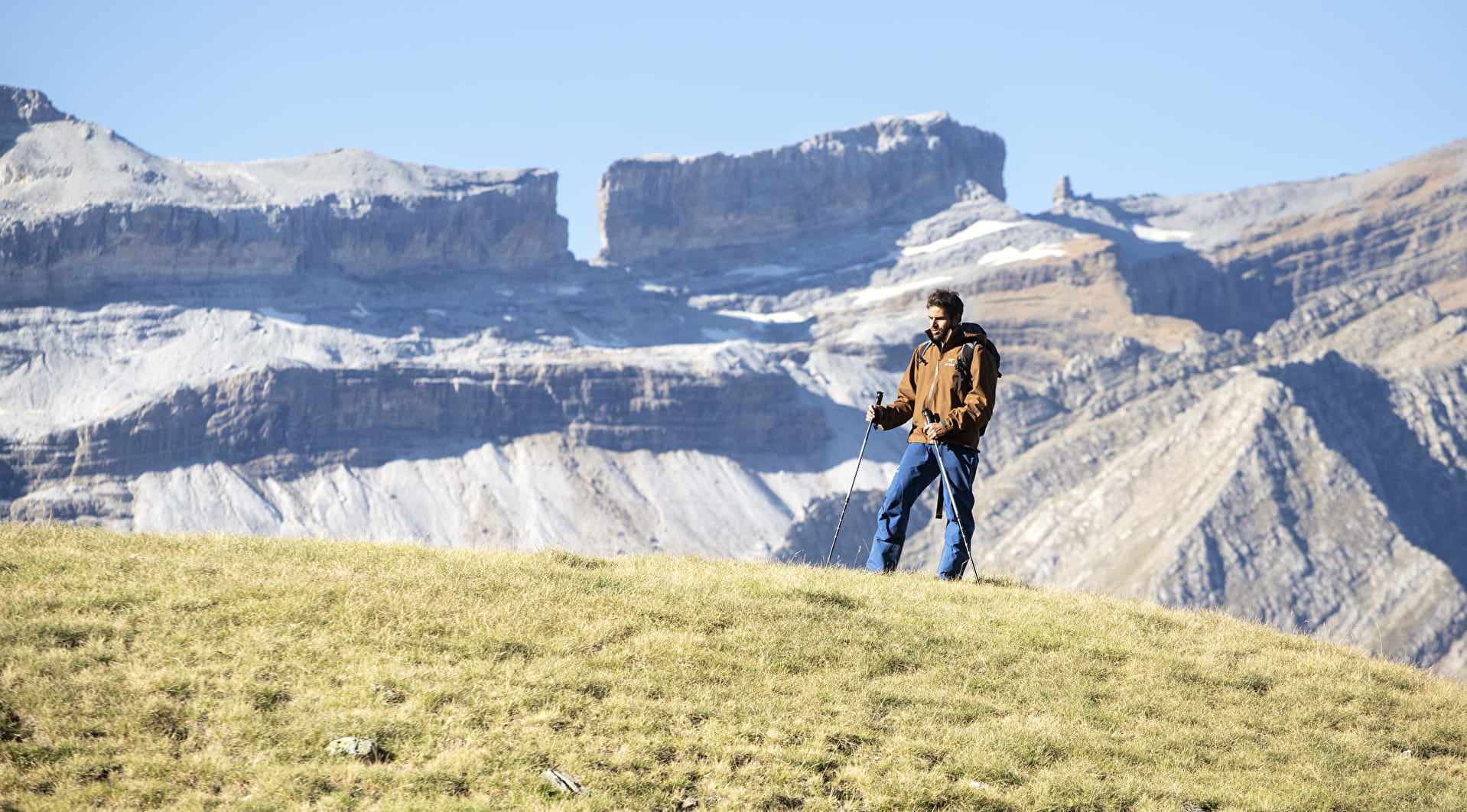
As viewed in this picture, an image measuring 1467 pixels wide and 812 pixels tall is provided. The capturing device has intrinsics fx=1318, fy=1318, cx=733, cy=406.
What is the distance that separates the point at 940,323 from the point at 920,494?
2.20 m

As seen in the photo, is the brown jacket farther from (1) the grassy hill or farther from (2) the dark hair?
(1) the grassy hill

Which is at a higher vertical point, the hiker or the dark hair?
the dark hair

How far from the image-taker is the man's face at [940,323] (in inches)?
648

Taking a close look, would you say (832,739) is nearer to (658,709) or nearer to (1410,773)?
(658,709)

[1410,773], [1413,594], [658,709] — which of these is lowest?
[1413,594]

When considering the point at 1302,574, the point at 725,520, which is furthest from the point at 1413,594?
the point at 725,520

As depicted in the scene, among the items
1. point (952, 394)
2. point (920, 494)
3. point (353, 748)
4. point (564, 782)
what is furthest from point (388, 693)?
point (952, 394)

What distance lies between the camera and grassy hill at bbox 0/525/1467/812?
394 inches

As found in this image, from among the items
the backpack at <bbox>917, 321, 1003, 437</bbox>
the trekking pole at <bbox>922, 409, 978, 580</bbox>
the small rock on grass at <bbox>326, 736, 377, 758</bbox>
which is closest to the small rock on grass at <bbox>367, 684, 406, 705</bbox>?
the small rock on grass at <bbox>326, 736, 377, 758</bbox>

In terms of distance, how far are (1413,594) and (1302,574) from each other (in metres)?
12.7

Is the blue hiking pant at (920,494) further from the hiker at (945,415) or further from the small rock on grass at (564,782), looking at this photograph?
the small rock on grass at (564,782)

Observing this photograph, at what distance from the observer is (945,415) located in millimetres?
16312

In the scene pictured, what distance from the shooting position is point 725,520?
185 m

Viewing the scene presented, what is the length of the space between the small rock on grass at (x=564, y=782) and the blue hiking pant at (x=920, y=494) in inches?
279
